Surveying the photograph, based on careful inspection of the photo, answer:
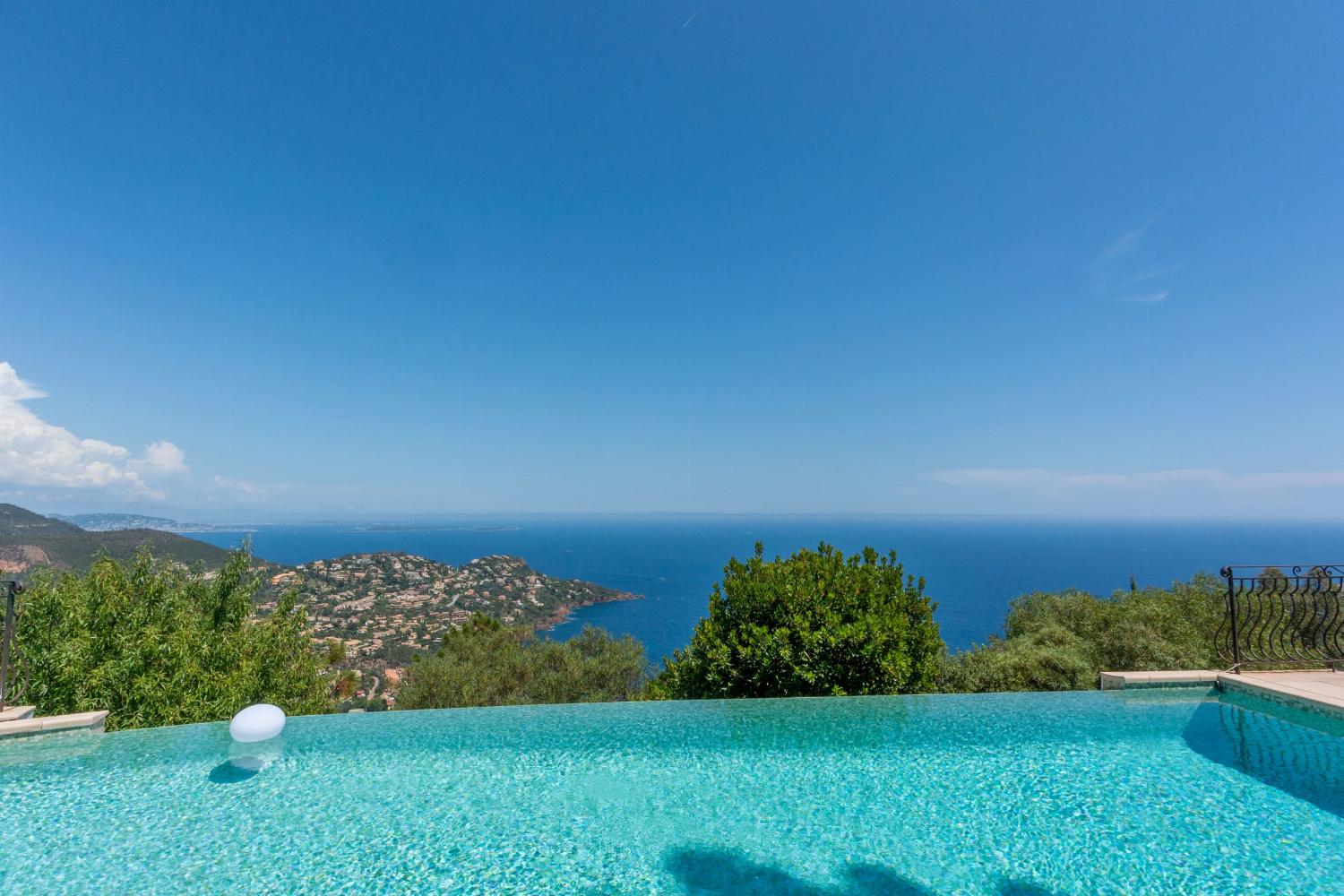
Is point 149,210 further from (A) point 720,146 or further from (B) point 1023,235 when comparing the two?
(B) point 1023,235

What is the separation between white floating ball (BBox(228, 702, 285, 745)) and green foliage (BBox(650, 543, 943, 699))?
4.54 meters

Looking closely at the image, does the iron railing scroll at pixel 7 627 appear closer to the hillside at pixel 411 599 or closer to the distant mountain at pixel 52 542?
the distant mountain at pixel 52 542

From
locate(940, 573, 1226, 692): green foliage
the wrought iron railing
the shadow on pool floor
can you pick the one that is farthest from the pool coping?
the wrought iron railing

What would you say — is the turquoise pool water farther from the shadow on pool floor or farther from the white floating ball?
the white floating ball

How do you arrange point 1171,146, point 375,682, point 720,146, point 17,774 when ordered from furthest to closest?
point 375,682 < point 720,146 < point 1171,146 < point 17,774

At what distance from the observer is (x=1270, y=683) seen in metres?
5.81

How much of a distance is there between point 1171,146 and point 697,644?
13.4 meters

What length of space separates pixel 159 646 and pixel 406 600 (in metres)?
40.2

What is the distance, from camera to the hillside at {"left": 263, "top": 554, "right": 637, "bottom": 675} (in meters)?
31.3

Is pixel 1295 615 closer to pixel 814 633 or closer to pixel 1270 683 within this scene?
pixel 1270 683

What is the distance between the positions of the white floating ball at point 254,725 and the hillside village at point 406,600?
16.8 metres

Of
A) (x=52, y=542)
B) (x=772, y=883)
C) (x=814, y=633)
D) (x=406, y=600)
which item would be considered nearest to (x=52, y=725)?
(x=772, y=883)

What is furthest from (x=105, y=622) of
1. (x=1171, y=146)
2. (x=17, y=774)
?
(x=1171, y=146)

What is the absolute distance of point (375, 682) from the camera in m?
23.8
